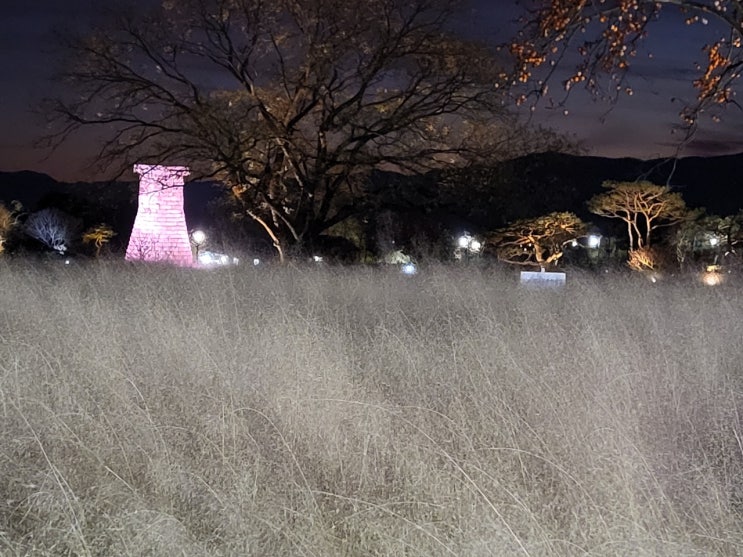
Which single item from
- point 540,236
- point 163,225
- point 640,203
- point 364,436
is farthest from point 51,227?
point 364,436

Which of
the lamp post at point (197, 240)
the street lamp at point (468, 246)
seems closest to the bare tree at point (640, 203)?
the street lamp at point (468, 246)

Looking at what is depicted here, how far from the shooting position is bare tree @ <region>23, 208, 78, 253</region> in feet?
121

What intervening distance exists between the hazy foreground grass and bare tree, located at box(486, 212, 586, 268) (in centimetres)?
1685

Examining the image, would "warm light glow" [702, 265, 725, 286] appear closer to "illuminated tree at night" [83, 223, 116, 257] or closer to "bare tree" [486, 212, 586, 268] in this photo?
"bare tree" [486, 212, 586, 268]

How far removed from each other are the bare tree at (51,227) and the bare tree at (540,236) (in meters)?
22.5

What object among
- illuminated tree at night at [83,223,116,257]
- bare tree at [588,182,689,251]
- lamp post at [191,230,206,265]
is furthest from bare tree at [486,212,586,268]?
illuminated tree at night at [83,223,116,257]

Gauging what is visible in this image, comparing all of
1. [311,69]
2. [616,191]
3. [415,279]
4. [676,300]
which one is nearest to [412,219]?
[616,191]

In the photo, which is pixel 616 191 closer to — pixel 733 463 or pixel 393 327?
pixel 393 327

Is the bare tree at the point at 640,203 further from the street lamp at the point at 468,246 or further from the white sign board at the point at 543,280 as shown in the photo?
the white sign board at the point at 543,280

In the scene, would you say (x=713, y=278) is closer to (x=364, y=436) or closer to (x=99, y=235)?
(x=364, y=436)

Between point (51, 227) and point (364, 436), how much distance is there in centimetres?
3784

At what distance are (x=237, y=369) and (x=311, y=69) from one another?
29.5 ft

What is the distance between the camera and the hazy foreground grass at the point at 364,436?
231cm

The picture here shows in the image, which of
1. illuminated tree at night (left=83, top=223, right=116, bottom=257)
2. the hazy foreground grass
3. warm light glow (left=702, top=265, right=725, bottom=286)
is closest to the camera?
the hazy foreground grass
